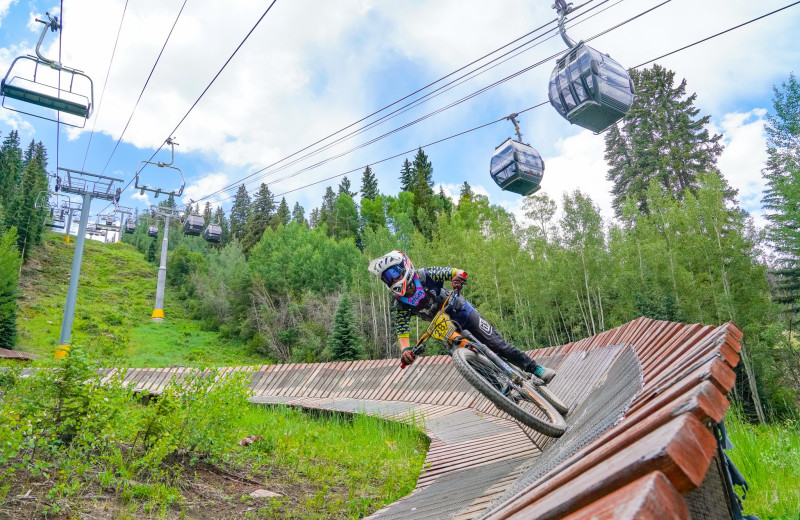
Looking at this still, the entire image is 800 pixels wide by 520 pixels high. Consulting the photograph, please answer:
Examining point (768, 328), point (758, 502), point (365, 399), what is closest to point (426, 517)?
point (758, 502)

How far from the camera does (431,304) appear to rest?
184 inches

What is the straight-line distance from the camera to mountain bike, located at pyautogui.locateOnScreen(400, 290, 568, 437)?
373 cm

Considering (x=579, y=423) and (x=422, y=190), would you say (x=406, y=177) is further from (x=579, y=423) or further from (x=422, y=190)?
(x=579, y=423)

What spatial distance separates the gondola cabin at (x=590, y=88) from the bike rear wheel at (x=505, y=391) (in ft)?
14.2

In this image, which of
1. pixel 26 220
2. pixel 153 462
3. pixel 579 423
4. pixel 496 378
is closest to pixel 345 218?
pixel 26 220

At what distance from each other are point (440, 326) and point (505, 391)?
30.4 inches

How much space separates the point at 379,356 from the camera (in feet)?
95.9

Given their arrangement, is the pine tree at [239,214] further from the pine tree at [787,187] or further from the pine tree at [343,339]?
the pine tree at [787,187]

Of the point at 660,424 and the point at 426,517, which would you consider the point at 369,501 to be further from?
the point at 660,424

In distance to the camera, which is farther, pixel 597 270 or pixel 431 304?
pixel 597 270

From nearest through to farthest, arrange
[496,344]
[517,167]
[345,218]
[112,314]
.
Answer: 1. [496,344]
2. [517,167]
3. [112,314]
4. [345,218]

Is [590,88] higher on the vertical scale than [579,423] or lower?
higher

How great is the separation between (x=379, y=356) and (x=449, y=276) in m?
25.2

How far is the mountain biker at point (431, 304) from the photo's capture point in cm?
446
